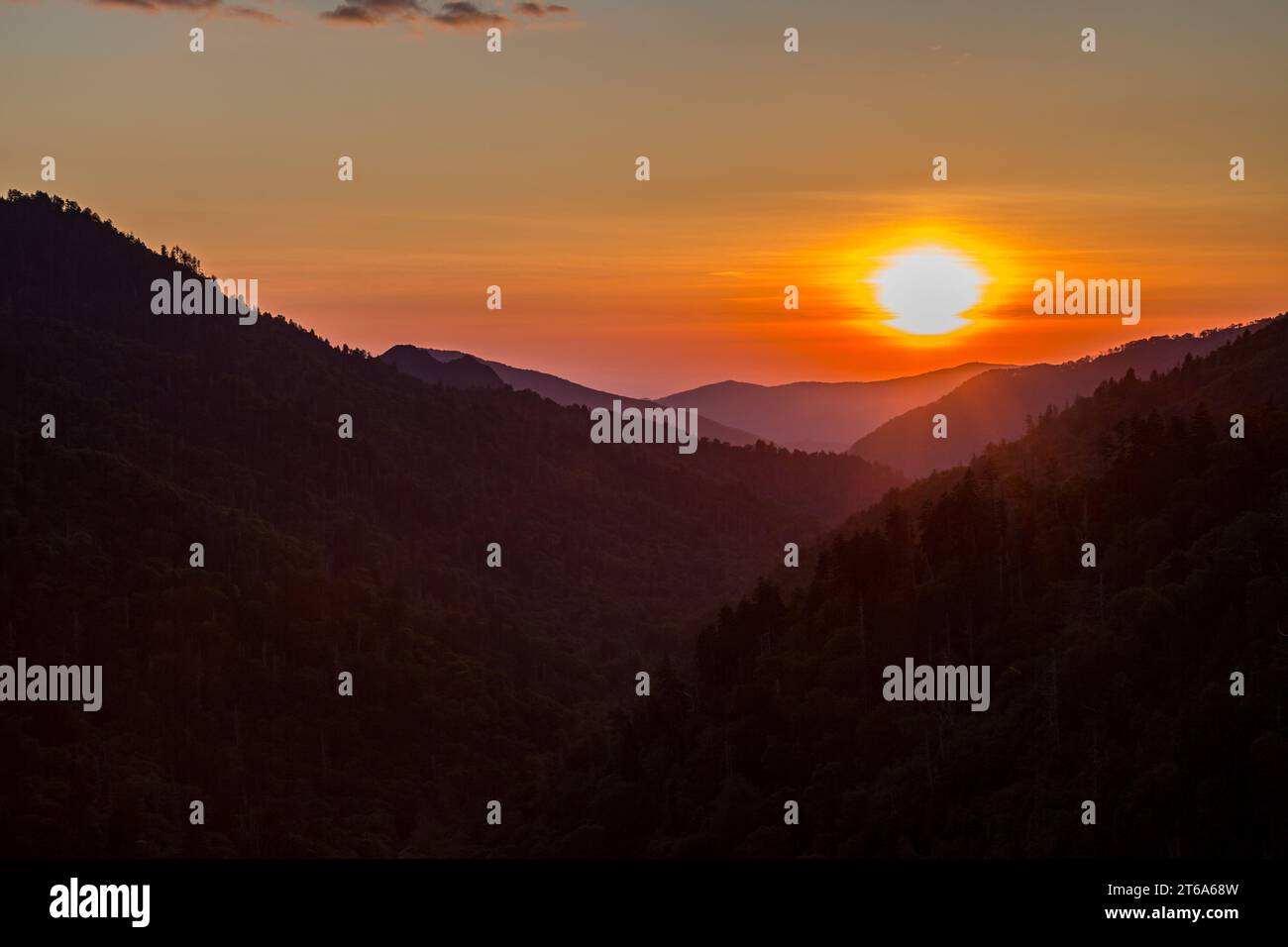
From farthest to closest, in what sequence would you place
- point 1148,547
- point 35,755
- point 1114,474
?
point 35,755 → point 1114,474 → point 1148,547

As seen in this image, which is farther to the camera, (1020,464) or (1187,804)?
(1020,464)

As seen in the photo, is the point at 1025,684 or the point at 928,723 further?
the point at 928,723

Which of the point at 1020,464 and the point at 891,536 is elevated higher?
the point at 1020,464

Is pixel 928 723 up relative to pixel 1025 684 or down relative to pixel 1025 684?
down

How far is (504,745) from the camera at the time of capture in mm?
191875

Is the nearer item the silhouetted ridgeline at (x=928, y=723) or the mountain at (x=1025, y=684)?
the mountain at (x=1025, y=684)

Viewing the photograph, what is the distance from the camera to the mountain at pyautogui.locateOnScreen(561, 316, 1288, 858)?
7931 centimetres

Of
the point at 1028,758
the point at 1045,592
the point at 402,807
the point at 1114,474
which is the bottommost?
the point at 402,807

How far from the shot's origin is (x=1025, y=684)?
98062 mm

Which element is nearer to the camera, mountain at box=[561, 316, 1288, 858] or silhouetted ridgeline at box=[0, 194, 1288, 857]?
mountain at box=[561, 316, 1288, 858]

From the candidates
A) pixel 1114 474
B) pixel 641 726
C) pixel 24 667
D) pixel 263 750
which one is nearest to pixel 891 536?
pixel 1114 474

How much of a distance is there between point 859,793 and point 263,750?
11059cm

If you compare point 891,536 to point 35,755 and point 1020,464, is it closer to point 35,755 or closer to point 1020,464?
point 1020,464

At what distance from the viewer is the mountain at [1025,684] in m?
79.3
